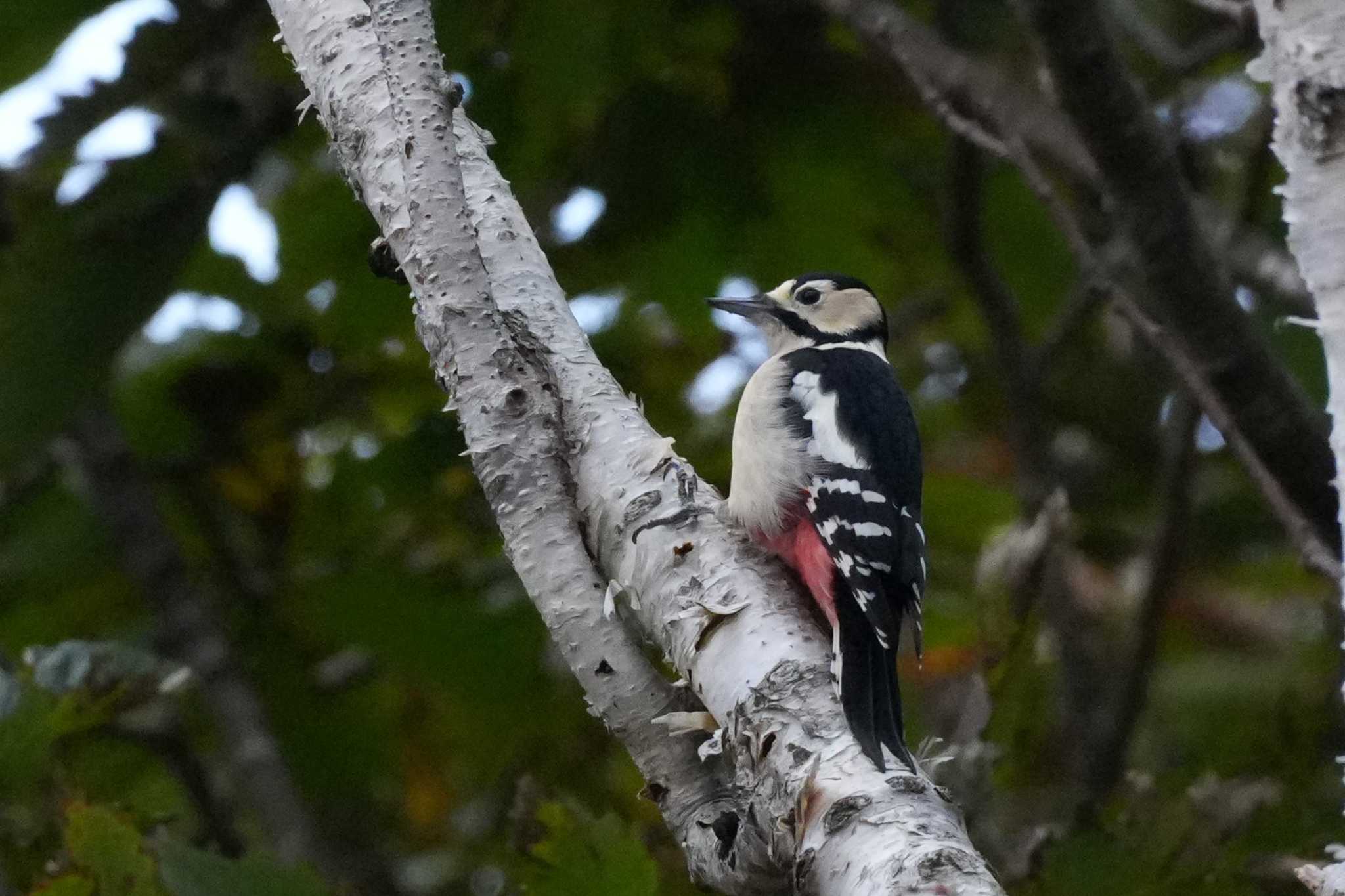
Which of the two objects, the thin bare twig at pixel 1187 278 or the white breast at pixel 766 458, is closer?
the thin bare twig at pixel 1187 278

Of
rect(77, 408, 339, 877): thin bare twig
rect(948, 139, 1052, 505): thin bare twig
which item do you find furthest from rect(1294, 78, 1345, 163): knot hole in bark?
rect(77, 408, 339, 877): thin bare twig

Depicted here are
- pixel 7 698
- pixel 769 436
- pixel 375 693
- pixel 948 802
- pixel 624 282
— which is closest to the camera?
pixel 948 802

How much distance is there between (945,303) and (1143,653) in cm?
136

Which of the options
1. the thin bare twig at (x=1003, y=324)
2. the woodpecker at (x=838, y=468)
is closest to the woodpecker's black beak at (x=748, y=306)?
the woodpecker at (x=838, y=468)

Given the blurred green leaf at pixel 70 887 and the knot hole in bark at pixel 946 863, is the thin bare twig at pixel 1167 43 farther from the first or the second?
the blurred green leaf at pixel 70 887

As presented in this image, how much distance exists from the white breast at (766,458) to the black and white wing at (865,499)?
0.03m

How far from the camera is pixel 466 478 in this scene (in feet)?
11.0

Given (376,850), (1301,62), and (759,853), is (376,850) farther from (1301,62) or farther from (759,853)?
(1301,62)

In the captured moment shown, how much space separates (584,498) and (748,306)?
4.21 feet

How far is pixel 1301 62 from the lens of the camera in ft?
3.79

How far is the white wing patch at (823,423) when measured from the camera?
9.20ft

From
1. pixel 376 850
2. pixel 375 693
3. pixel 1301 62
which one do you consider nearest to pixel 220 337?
pixel 375 693

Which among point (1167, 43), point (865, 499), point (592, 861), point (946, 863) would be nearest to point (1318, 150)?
point (946, 863)

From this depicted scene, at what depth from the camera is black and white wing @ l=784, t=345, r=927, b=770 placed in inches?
77.4
